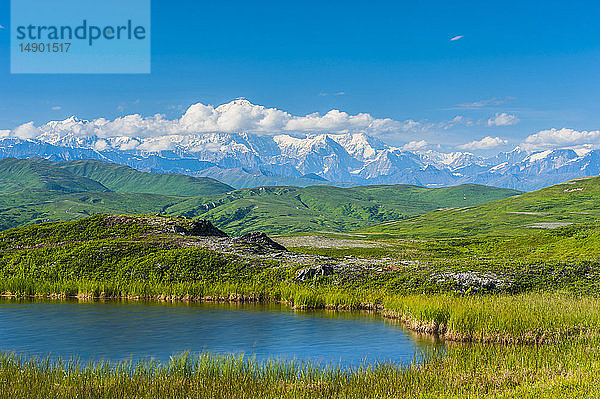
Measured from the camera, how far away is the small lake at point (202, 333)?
25000mm

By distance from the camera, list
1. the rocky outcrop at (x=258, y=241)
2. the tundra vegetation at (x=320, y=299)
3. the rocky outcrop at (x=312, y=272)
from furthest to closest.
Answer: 1. the rocky outcrop at (x=258, y=241)
2. the rocky outcrop at (x=312, y=272)
3. the tundra vegetation at (x=320, y=299)

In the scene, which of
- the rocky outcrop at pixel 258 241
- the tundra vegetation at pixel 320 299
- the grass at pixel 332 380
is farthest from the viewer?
the rocky outcrop at pixel 258 241

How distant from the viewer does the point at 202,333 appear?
29.5m

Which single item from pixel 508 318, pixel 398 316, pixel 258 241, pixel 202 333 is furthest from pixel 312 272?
pixel 508 318

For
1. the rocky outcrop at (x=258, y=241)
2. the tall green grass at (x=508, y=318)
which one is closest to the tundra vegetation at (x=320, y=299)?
the tall green grass at (x=508, y=318)

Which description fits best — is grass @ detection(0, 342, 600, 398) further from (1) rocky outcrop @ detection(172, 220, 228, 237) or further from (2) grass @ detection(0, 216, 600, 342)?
(1) rocky outcrop @ detection(172, 220, 228, 237)

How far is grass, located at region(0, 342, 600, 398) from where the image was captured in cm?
1625

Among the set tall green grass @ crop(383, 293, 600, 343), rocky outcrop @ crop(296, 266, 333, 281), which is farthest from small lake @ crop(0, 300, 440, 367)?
rocky outcrop @ crop(296, 266, 333, 281)

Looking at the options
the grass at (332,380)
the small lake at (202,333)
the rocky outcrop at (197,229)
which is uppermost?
the rocky outcrop at (197,229)

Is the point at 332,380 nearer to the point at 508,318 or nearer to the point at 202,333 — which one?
the point at 508,318

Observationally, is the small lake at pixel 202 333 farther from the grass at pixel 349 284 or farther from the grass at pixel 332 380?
the grass at pixel 332 380

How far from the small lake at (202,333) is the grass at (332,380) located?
14.9ft

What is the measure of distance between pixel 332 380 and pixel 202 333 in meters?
13.6

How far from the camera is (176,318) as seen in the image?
112ft
